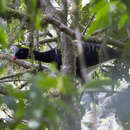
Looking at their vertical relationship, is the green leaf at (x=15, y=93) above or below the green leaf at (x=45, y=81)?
below

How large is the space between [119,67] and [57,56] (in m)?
0.76

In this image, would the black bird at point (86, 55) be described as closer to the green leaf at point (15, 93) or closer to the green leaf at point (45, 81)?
the green leaf at point (15, 93)

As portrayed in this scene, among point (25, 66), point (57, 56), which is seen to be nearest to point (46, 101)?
point (25, 66)

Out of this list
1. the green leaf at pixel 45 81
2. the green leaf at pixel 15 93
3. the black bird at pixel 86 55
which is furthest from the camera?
the black bird at pixel 86 55

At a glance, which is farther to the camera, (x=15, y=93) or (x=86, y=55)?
(x=86, y=55)

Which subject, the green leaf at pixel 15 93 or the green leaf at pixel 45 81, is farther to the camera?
the green leaf at pixel 15 93

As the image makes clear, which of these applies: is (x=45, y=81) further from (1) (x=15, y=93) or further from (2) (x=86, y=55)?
(2) (x=86, y=55)

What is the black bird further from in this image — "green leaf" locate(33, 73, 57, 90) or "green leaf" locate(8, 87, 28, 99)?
"green leaf" locate(33, 73, 57, 90)

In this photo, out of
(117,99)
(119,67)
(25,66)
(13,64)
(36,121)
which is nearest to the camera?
(36,121)

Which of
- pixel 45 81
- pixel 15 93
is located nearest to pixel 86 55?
pixel 15 93

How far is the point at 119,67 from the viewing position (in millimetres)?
1510

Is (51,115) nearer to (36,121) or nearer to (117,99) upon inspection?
(36,121)

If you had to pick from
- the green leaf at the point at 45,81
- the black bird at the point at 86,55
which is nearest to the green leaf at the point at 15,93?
the green leaf at the point at 45,81

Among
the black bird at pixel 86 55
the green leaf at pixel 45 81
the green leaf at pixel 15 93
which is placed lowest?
the green leaf at pixel 15 93
